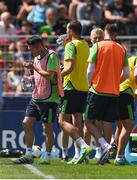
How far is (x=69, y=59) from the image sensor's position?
13906 millimetres

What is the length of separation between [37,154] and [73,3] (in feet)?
28.1

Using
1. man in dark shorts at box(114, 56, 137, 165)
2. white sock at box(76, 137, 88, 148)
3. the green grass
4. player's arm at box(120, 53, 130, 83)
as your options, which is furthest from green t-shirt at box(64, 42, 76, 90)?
the green grass

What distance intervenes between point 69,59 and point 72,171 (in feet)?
7.12

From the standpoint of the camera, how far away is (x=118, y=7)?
2284 cm

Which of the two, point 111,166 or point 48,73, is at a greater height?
point 48,73

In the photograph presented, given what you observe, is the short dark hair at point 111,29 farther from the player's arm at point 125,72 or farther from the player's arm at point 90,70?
the player's arm at point 90,70

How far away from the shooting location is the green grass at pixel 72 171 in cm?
1170

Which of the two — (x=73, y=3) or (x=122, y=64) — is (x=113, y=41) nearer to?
(x=122, y=64)

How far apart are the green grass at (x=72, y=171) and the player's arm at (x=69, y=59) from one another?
4.73ft

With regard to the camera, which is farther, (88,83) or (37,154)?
(37,154)

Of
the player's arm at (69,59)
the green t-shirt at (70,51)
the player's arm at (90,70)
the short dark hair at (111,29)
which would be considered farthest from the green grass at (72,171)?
the short dark hair at (111,29)

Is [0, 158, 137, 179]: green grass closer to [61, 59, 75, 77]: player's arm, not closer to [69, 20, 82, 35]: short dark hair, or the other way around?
[61, 59, 75, 77]: player's arm

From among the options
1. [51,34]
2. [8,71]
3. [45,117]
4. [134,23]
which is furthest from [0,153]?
[134,23]

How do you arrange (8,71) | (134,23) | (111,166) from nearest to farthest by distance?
(111,166) < (8,71) < (134,23)
